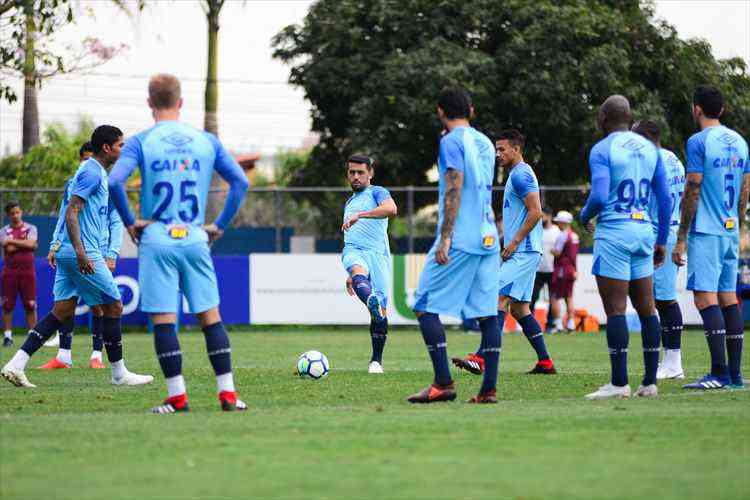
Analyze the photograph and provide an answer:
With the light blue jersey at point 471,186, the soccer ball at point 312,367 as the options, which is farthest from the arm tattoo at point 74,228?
the light blue jersey at point 471,186

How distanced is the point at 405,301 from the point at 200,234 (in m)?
16.4

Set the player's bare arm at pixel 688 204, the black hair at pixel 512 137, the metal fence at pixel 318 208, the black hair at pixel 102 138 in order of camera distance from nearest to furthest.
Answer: the player's bare arm at pixel 688 204, the black hair at pixel 102 138, the black hair at pixel 512 137, the metal fence at pixel 318 208

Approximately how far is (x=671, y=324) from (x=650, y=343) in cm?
197

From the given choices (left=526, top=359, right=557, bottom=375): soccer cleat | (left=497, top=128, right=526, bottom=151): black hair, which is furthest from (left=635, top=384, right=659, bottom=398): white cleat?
(left=497, top=128, right=526, bottom=151): black hair

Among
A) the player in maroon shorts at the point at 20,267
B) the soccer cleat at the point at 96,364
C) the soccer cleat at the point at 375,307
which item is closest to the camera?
the soccer cleat at the point at 375,307

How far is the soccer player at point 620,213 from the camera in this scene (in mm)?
9641

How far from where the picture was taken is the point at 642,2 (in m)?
34.2

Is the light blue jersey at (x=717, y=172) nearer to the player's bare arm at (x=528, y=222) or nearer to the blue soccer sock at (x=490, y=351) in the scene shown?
the player's bare arm at (x=528, y=222)

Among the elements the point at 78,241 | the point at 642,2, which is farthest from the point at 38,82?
the point at 642,2

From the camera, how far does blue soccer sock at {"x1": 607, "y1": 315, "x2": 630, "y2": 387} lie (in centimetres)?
980

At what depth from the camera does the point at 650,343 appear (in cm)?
1020

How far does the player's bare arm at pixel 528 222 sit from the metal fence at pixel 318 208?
540 inches

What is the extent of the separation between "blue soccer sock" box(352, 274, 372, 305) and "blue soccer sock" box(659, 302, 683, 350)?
2.79 meters

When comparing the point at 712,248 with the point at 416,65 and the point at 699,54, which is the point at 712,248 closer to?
the point at 416,65
